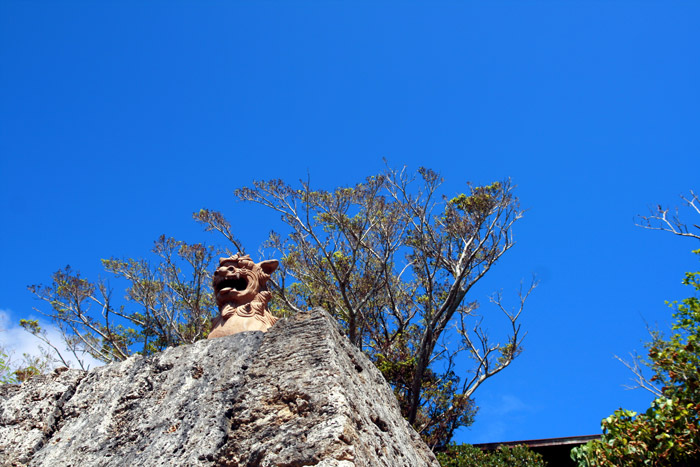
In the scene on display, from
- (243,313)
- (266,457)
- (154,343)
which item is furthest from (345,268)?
(266,457)

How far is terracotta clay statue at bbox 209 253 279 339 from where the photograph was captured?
5.63 m

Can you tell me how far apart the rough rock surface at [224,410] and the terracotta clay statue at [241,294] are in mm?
2831

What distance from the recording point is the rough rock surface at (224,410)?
78.1 inches

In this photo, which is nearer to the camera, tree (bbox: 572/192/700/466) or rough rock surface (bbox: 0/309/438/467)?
rough rock surface (bbox: 0/309/438/467)

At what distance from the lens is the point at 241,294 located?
5859mm

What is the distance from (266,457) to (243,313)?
12.7 feet

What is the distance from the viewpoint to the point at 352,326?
36.3 ft

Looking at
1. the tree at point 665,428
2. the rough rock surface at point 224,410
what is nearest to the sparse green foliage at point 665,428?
the tree at point 665,428

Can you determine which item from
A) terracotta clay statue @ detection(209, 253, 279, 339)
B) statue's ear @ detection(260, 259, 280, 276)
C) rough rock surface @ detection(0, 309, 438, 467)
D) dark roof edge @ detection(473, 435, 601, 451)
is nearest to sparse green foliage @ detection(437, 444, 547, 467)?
dark roof edge @ detection(473, 435, 601, 451)

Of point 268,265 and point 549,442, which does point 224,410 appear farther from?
point 549,442

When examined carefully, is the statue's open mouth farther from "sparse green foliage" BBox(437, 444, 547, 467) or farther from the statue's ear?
"sparse green foliage" BBox(437, 444, 547, 467)

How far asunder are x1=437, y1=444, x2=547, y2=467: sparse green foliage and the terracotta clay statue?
3.23 metres

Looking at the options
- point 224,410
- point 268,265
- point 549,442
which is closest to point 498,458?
point 549,442

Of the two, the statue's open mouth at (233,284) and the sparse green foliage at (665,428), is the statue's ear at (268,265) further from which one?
the sparse green foliage at (665,428)
